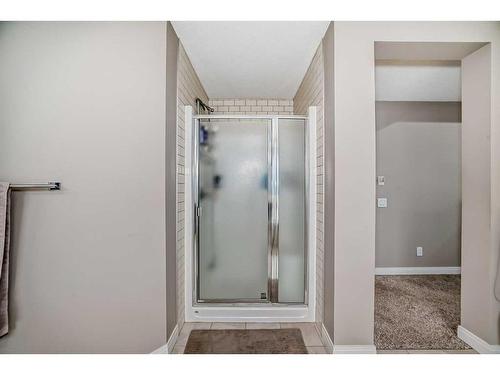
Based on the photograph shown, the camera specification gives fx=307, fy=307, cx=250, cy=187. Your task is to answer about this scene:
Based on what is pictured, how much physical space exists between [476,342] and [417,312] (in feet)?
2.26

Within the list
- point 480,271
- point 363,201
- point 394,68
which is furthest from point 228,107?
point 480,271

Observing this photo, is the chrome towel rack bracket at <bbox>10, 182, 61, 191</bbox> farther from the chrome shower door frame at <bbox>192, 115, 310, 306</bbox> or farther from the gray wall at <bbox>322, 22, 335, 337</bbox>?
the gray wall at <bbox>322, 22, 335, 337</bbox>

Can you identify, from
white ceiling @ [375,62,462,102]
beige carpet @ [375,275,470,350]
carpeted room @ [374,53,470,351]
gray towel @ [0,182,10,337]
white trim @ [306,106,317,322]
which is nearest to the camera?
gray towel @ [0,182,10,337]

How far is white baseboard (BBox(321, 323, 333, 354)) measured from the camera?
2.10m

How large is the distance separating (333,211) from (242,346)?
1.19 meters

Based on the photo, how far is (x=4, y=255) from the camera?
1.87 m

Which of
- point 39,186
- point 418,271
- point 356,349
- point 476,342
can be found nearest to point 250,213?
point 356,349

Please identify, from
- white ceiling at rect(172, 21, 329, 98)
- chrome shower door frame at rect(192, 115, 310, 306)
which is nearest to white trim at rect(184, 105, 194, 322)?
chrome shower door frame at rect(192, 115, 310, 306)

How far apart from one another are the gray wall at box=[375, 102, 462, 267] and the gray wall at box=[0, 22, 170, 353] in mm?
3200

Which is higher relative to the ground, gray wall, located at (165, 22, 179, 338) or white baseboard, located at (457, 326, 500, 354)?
gray wall, located at (165, 22, 179, 338)

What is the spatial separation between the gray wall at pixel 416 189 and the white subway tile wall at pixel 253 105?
1.24 metres

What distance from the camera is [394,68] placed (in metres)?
2.99

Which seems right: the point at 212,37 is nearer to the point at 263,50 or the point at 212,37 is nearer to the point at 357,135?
the point at 263,50

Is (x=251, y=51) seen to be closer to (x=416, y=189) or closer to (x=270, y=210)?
(x=270, y=210)
